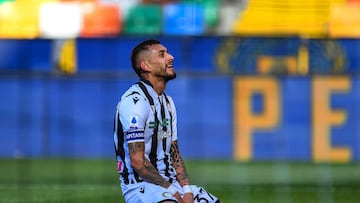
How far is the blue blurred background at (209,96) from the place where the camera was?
1672cm

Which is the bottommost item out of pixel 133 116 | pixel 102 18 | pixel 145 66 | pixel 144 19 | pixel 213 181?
pixel 213 181

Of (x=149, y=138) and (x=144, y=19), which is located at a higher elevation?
(x=144, y=19)

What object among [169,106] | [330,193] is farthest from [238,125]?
[169,106]

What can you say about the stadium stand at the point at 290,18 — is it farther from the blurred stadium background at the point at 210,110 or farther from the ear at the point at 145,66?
the ear at the point at 145,66

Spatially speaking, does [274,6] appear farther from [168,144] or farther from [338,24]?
[168,144]

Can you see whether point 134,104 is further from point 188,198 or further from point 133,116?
point 188,198

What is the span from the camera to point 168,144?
19.2 feet

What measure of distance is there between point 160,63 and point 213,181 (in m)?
9.47

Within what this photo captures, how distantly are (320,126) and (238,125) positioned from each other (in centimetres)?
151

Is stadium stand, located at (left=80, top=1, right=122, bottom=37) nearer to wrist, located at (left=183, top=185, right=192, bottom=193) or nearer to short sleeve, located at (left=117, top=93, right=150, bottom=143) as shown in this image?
wrist, located at (left=183, top=185, right=192, bottom=193)

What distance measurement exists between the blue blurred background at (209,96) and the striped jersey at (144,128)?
8521 millimetres

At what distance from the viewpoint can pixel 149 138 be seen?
5699mm

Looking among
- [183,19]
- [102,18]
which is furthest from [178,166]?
[102,18]

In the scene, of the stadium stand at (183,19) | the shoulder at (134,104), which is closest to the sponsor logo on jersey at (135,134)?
the shoulder at (134,104)
